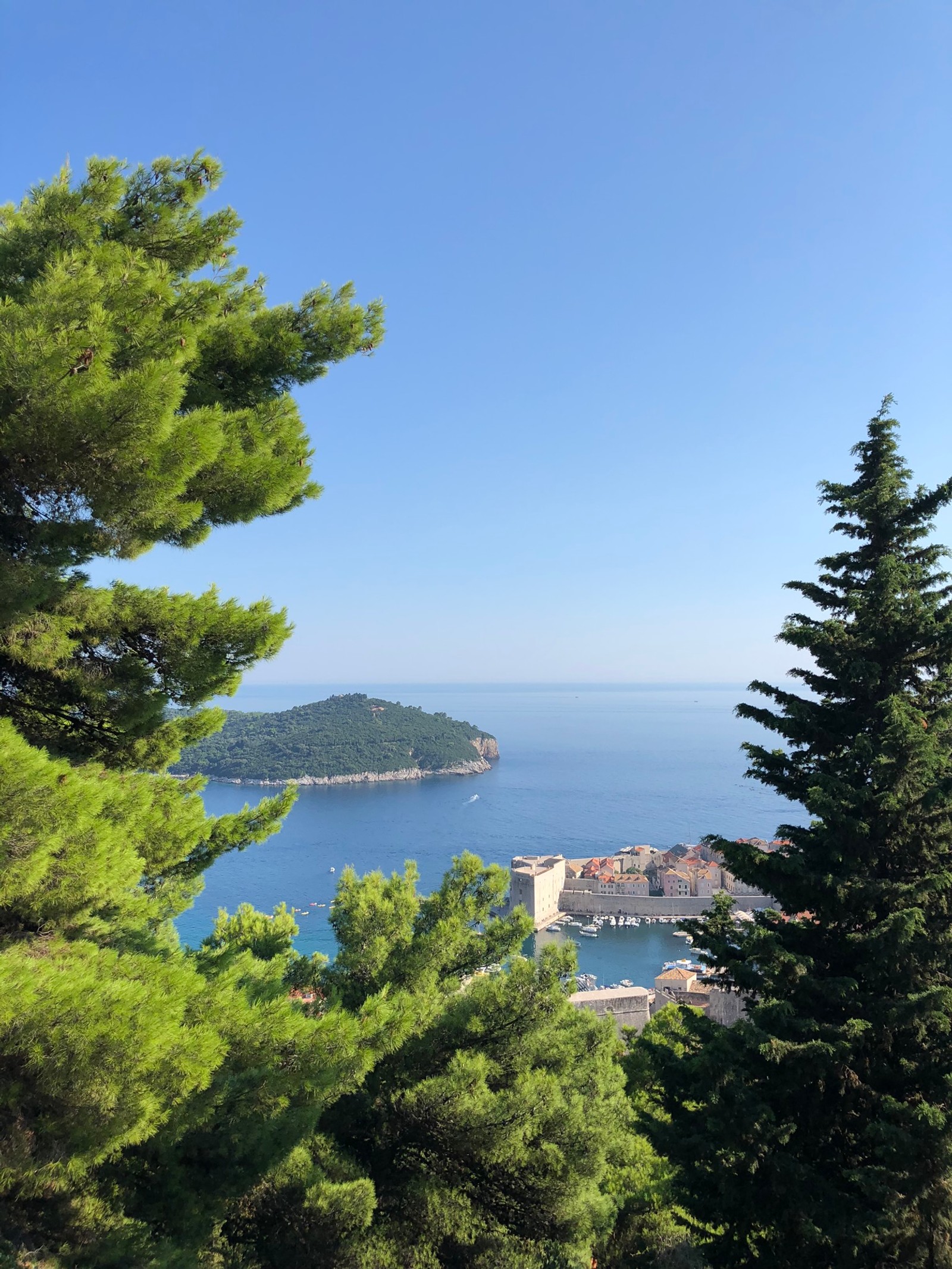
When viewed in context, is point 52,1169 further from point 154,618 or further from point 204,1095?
point 154,618

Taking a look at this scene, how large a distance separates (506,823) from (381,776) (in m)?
26.4

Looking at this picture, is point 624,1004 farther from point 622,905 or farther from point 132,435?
point 132,435

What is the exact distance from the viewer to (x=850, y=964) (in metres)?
4.59

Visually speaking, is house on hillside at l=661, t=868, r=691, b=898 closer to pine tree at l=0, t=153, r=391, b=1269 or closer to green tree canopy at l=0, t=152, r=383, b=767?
pine tree at l=0, t=153, r=391, b=1269

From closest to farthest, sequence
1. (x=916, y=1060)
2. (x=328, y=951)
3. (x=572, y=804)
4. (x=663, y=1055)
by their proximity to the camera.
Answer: (x=916, y=1060) → (x=663, y=1055) → (x=328, y=951) → (x=572, y=804)

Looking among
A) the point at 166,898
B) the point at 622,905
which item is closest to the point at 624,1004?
the point at 622,905

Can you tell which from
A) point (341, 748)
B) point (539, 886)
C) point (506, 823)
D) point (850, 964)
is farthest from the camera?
point (341, 748)

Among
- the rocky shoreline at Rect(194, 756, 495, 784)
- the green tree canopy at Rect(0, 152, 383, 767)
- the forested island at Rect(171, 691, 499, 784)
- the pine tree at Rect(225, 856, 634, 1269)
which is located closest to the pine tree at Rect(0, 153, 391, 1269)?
the green tree canopy at Rect(0, 152, 383, 767)

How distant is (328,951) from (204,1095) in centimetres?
2922

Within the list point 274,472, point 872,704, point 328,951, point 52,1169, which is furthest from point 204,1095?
point 328,951

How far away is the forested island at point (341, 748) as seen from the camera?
7419 centimetres

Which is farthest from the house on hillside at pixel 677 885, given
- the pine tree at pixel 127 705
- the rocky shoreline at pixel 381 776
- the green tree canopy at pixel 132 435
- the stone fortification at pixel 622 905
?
the green tree canopy at pixel 132 435

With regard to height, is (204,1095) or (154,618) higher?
(154,618)

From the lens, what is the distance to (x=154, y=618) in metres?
3.30
